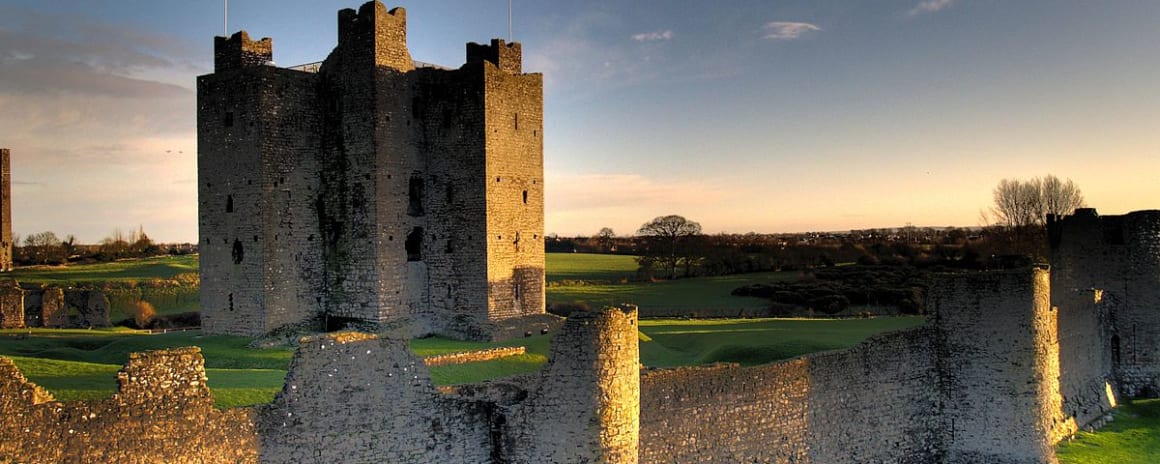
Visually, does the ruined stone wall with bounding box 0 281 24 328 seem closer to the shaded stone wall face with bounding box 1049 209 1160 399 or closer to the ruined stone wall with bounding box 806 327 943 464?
the ruined stone wall with bounding box 806 327 943 464

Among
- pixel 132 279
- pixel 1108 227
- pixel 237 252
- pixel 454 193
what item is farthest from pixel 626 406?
pixel 132 279

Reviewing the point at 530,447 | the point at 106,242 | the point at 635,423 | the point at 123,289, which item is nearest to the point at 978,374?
the point at 635,423

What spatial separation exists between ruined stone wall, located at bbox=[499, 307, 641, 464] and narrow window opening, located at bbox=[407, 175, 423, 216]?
1330cm

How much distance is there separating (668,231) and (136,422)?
65613 mm

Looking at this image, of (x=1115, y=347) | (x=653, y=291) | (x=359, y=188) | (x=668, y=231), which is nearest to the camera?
(x=359, y=188)

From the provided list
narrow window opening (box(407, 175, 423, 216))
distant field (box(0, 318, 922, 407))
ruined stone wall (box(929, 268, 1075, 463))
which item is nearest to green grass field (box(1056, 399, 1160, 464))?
ruined stone wall (box(929, 268, 1075, 463))

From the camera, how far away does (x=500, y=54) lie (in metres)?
25.9

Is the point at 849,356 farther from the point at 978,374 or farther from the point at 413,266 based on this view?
the point at 413,266

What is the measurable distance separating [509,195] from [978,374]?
13878mm

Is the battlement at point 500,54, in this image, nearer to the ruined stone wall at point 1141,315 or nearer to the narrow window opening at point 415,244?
the narrow window opening at point 415,244

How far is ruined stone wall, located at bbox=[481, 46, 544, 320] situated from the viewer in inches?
945

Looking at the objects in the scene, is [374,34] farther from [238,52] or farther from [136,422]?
[136,422]

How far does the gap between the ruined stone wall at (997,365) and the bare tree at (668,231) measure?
175ft

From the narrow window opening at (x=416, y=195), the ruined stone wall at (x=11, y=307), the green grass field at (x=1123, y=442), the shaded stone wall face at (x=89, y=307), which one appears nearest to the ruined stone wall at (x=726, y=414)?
the green grass field at (x=1123, y=442)
